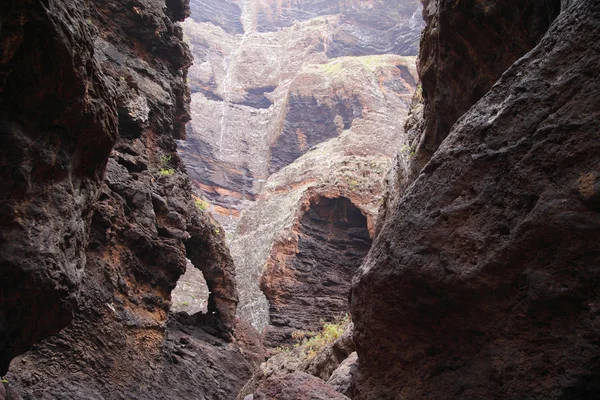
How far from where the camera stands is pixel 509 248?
3.63m

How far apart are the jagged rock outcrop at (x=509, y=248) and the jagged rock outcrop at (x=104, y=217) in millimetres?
3740

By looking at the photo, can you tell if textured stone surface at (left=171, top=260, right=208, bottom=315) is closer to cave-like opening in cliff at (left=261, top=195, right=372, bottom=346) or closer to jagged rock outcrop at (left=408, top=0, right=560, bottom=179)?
cave-like opening in cliff at (left=261, top=195, right=372, bottom=346)

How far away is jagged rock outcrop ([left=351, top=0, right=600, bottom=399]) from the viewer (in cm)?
323

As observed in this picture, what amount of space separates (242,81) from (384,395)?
61849mm

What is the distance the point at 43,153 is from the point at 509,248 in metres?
4.66

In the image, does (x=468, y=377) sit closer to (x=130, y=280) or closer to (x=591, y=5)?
(x=591, y=5)

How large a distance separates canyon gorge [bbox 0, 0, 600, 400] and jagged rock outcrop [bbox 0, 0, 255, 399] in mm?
31

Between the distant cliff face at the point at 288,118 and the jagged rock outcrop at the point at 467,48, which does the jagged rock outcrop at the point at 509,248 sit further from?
the distant cliff face at the point at 288,118

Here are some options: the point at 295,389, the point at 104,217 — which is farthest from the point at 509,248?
the point at 104,217

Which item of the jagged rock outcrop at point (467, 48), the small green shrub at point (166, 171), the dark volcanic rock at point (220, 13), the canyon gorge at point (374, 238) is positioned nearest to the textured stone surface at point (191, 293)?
→ the canyon gorge at point (374, 238)

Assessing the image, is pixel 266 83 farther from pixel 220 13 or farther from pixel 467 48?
pixel 467 48

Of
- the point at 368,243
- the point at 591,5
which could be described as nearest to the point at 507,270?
the point at 591,5

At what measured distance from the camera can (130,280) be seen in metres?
10.0

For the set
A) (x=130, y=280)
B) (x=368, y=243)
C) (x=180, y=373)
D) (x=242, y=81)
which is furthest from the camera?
(x=242, y=81)
